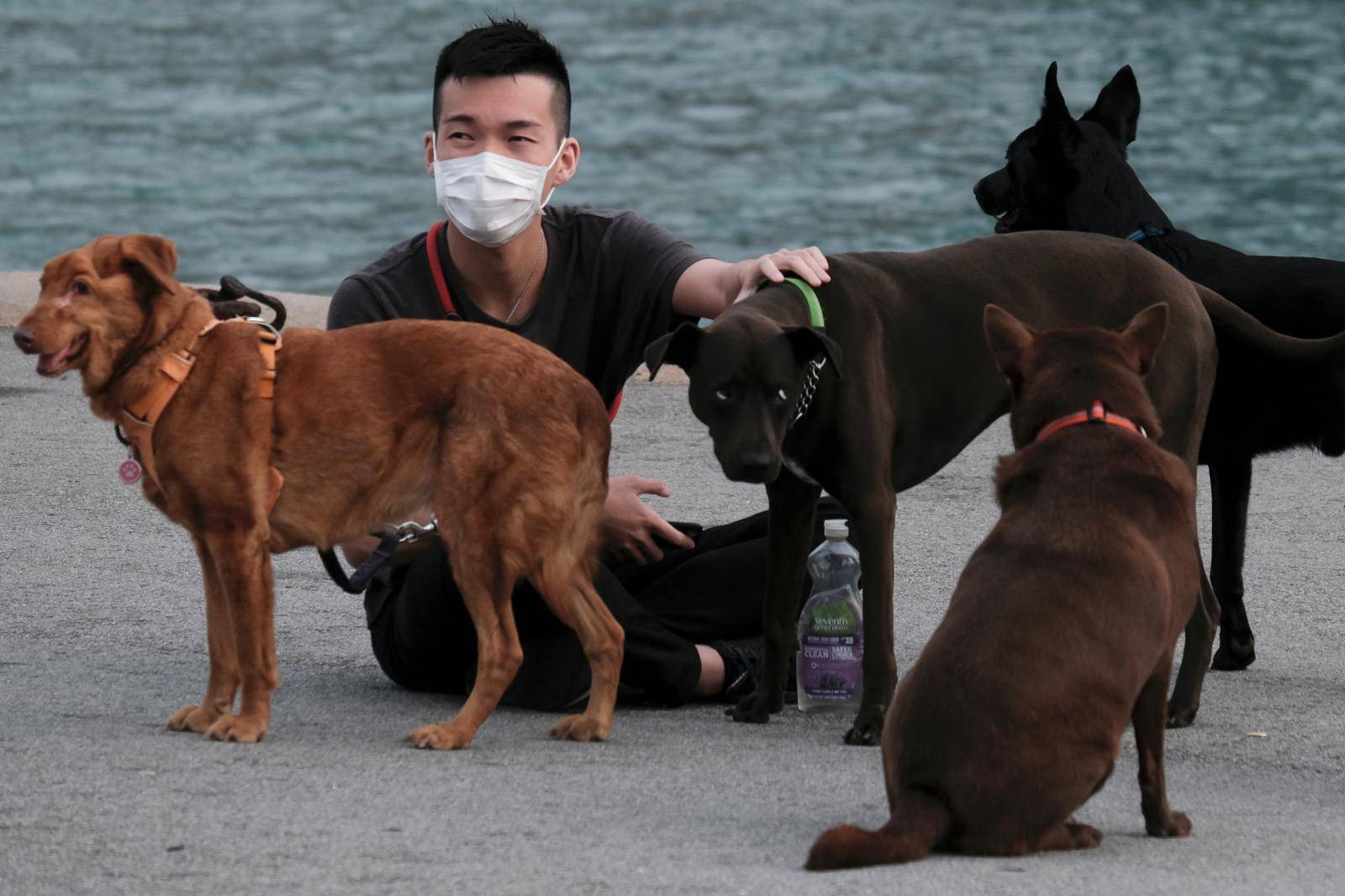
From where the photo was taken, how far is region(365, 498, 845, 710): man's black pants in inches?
183

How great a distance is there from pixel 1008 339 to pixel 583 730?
139 cm

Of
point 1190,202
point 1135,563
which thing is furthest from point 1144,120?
point 1135,563

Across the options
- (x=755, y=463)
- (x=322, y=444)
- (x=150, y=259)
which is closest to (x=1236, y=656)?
(x=755, y=463)

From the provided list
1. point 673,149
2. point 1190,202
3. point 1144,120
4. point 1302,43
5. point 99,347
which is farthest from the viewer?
point 1302,43

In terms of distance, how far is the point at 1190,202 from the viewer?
1147 inches

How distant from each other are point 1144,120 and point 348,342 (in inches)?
1311

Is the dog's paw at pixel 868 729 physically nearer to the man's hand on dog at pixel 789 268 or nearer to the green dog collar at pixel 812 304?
the green dog collar at pixel 812 304

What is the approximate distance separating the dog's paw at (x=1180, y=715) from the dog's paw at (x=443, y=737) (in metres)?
1.81

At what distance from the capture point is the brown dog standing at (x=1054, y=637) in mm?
3094

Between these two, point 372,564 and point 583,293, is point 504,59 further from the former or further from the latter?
point 372,564

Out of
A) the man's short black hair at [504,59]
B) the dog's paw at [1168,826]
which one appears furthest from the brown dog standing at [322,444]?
the dog's paw at [1168,826]

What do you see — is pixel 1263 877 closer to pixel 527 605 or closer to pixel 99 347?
pixel 527 605

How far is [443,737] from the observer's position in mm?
4090

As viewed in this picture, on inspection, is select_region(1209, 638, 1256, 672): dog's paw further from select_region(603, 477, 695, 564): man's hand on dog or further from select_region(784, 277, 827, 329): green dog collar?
select_region(784, 277, 827, 329): green dog collar
